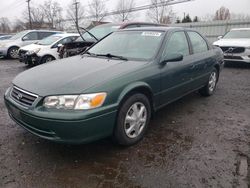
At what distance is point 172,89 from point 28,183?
243 cm

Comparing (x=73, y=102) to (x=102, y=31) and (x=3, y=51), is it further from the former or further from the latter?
(x=3, y=51)

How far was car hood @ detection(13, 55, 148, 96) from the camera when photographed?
2.68 m

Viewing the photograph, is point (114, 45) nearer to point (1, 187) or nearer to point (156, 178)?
point (156, 178)

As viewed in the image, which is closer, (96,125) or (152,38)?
(96,125)

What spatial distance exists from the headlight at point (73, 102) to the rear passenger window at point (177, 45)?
1.52 m

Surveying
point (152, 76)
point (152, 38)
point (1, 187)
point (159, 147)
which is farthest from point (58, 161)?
point (152, 38)

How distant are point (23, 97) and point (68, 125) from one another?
777 millimetres

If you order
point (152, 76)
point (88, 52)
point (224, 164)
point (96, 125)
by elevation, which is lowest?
point (224, 164)

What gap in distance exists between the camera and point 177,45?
13.2ft

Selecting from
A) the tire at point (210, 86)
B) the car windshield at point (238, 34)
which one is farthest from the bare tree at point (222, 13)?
the tire at point (210, 86)

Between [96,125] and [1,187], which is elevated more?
[96,125]

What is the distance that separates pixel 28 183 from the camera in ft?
7.97

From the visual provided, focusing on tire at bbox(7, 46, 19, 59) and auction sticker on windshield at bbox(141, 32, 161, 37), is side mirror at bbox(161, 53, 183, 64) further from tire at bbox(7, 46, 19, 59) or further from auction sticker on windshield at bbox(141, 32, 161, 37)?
tire at bbox(7, 46, 19, 59)

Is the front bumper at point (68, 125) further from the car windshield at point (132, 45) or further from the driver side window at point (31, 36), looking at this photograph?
the driver side window at point (31, 36)
